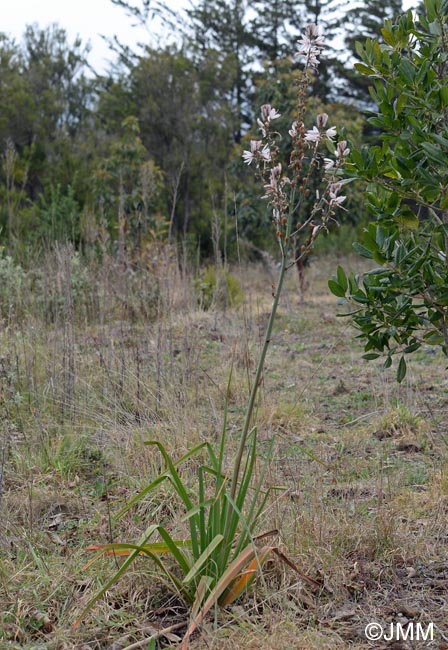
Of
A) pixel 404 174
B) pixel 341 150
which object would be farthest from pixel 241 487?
pixel 404 174

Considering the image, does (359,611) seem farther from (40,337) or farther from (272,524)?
(40,337)

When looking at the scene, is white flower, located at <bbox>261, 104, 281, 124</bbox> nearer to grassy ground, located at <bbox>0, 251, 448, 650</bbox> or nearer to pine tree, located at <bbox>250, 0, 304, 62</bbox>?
grassy ground, located at <bbox>0, 251, 448, 650</bbox>

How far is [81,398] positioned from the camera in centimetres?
423

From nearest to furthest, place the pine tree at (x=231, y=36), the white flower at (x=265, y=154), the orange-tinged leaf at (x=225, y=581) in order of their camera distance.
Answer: the orange-tinged leaf at (x=225, y=581) < the white flower at (x=265, y=154) < the pine tree at (x=231, y=36)

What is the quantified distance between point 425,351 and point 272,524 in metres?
4.95

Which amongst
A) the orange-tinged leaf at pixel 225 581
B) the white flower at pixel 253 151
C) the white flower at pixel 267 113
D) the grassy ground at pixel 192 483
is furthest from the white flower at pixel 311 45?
the orange-tinged leaf at pixel 225 581

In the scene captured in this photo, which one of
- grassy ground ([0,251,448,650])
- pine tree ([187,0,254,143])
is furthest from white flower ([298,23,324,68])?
pine tree ([187,0,254,143])

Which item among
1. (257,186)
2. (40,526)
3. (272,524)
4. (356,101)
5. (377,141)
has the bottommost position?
(40,526)

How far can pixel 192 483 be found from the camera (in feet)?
10.4

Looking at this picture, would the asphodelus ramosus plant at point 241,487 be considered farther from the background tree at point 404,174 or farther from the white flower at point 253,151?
the background tree at point 404,174

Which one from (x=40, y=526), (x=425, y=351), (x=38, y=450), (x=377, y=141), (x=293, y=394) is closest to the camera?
(x=40, y=526)

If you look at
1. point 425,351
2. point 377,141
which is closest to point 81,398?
point 425,351

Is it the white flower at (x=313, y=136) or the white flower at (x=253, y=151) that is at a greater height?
the white flower at (x=313, y=136)

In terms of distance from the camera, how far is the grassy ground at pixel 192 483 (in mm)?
2166
